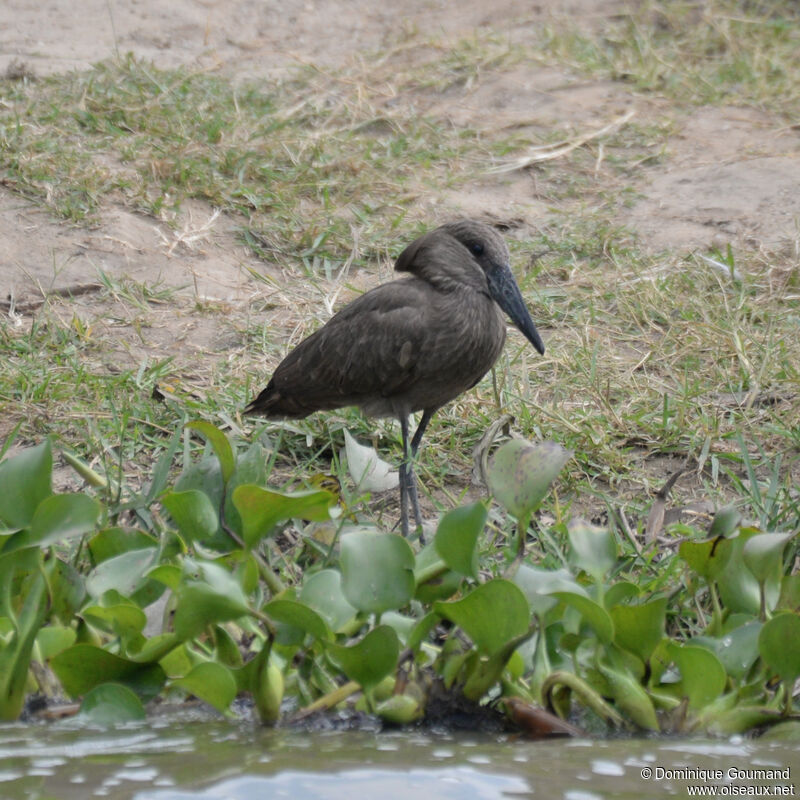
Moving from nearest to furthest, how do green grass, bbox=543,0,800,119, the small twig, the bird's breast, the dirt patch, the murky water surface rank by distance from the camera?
1. the murky water surface
2. the bird's breast
3. the small twig
4. the dirt patch
5. green grass, bbox=543,0,800,119

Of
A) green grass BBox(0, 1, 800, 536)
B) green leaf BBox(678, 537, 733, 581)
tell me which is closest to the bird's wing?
green grass BBox(0, 1, 800, 536)

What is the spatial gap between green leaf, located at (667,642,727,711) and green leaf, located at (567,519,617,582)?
0.31 meters

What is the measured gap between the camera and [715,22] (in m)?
8.29

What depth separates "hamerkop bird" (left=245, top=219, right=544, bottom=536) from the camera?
4098 mm

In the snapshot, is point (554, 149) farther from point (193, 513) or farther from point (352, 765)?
point (352, 765)

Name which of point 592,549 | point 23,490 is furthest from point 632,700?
point 23,490

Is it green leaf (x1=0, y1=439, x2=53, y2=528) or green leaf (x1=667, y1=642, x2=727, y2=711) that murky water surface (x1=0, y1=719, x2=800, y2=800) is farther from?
green leaf (x1=0, y1=439, x2=53, y2=528)

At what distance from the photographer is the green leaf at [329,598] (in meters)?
3.04

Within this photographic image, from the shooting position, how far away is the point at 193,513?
3.21m

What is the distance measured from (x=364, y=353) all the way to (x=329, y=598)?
1.22 meters

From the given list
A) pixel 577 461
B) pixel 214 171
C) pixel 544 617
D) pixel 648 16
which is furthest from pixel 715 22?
pixel 544 617

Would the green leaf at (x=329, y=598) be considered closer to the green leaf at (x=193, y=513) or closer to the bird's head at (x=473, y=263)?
the green leaf at (x=193, y=513)

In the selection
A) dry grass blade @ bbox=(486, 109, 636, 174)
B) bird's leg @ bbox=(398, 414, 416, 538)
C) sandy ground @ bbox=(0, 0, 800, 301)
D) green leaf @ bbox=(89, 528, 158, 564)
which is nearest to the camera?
green leaf @ bbox=(89, 528, 158, 564)

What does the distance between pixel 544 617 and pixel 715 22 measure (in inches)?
247
